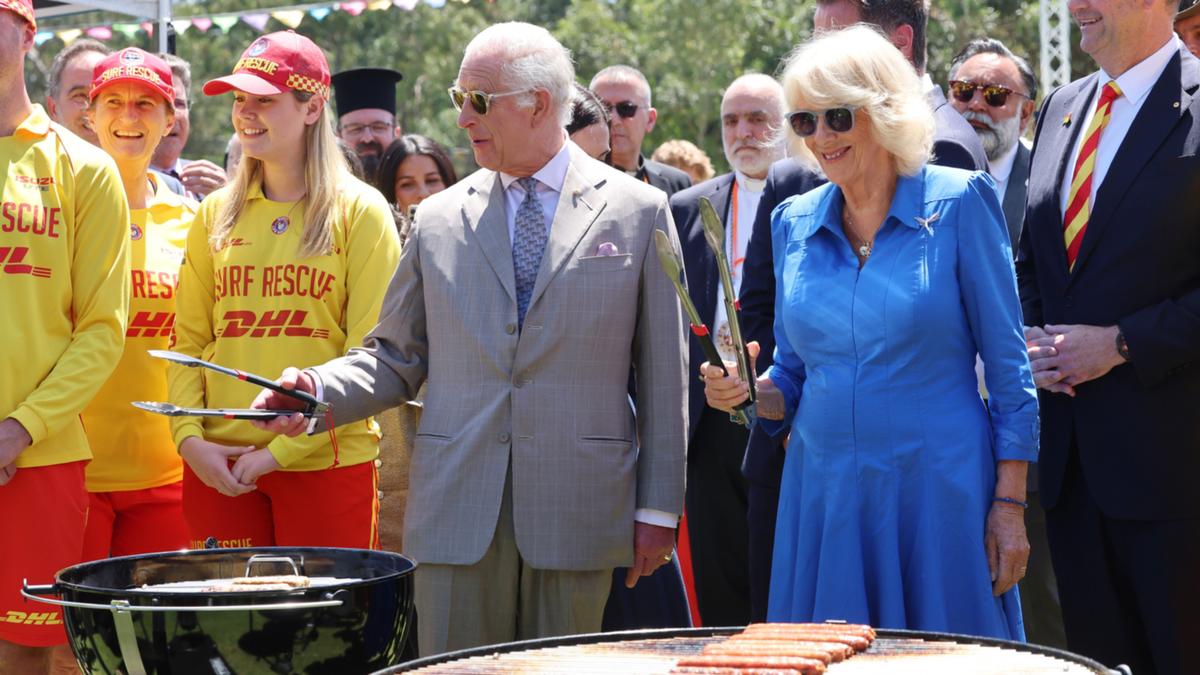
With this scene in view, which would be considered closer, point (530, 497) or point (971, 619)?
point (971, 619)

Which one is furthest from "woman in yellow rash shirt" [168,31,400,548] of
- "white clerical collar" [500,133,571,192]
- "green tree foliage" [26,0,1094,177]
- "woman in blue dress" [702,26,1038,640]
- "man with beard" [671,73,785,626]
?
"green tree foliage" [26,0,1094,177]

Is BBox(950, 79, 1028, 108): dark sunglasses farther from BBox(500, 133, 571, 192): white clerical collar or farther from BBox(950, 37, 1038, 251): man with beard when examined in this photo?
BBox(500, 133, 571, 192): white clerical collar

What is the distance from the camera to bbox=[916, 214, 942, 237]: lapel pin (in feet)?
12.4

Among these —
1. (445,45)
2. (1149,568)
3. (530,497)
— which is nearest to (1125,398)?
(1149,568)

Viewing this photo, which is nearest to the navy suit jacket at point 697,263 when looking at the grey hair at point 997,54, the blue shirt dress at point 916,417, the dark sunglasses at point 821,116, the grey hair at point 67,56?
the grey hair at point 997,54

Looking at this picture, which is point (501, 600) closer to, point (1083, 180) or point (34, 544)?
point (34, 544)

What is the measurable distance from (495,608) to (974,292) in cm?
152

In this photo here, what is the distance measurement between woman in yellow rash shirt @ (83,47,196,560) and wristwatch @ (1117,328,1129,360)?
305cm

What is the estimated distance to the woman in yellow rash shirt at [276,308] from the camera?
4.82 m

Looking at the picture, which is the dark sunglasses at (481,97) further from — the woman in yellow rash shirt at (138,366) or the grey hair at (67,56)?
the grey hair at (67,56)

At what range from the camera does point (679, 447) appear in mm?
4309

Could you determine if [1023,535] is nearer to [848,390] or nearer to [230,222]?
[848,390]

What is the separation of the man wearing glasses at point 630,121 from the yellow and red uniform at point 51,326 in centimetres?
332

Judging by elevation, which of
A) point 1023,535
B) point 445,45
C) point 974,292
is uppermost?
point 445,45
